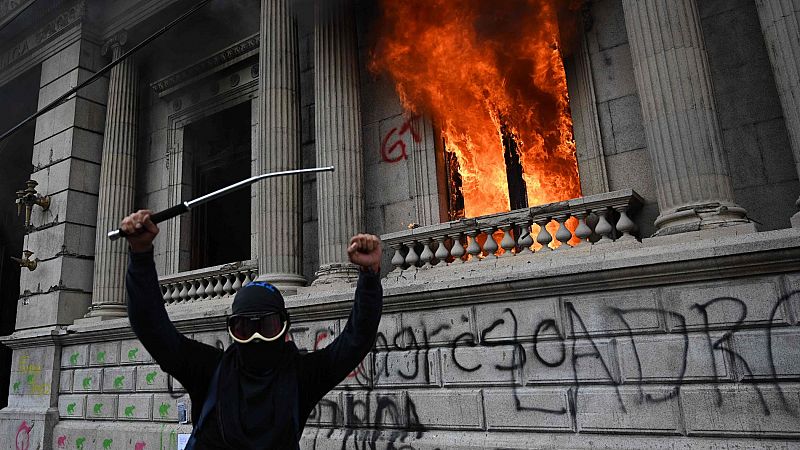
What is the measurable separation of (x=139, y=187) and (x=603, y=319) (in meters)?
11.8

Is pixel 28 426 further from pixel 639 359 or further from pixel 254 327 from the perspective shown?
pixel 639 359

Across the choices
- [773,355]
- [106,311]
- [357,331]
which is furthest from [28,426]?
[773,355]

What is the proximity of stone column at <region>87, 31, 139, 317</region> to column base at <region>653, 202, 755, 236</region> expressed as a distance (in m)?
10.5

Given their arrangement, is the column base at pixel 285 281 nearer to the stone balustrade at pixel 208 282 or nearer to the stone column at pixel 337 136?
the stone column at pixel 337 136

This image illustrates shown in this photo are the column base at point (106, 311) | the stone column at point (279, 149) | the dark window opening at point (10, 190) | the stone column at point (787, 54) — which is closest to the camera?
the stone column at point (787, 54)

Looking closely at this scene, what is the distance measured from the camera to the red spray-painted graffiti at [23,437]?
10992 mm

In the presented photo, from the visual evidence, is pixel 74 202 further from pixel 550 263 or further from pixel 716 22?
pixel 716 22

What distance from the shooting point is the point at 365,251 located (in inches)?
106

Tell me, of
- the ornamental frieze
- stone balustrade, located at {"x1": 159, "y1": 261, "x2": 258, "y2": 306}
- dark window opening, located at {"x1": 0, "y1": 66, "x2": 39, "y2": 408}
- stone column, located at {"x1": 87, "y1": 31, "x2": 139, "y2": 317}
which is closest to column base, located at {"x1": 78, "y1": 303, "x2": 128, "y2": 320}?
→ stone column, located at {"x1": 87, "y1": 31, "x2": 139, "y2": 317}

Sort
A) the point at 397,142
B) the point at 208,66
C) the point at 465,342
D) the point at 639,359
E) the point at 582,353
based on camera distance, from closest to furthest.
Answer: the point at 639,359 < the point at 582,353 < the point at 465,342 < the point at 397,142 < the point at 208,66

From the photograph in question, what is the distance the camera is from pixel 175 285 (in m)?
10.9

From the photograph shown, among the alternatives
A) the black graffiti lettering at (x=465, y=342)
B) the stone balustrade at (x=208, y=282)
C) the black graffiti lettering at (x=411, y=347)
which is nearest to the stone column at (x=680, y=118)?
the black graffiti lettering at (x=465, y=342)

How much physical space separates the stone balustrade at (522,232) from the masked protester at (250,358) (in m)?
4.61

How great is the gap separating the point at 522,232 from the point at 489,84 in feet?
11.1
